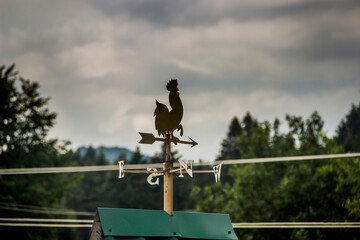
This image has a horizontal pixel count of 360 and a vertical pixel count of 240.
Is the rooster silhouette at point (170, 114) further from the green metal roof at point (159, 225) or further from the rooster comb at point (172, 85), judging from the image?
the green metal roof at point (159, 225)

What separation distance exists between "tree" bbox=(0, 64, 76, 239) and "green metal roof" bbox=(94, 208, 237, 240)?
28597mm

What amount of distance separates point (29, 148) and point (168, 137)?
3130 centimetres

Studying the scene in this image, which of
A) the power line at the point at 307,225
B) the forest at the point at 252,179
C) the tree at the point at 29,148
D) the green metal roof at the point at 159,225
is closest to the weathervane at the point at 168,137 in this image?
the green metal roof at the point at 159,225

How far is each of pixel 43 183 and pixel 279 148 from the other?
15.4 metres

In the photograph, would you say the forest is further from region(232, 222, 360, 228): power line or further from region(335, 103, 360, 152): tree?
region(335, 103, 360, 152): tree

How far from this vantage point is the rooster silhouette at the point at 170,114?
6.82 meters

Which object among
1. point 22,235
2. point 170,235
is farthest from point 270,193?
point 170,235

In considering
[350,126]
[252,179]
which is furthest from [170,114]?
[350,126]

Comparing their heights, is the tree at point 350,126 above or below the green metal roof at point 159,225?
above

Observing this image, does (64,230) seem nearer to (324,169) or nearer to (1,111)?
(1,111)

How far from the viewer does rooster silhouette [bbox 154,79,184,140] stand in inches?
268

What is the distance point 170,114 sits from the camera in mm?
6898

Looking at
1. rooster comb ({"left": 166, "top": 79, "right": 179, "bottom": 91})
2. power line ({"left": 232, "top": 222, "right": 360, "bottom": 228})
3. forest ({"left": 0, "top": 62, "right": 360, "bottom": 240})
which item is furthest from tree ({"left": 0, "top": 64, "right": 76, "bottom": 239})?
rooster comb ({"left": 166, "top": 79, "right": 179, "bottom": 91})

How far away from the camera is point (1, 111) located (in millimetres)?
35375
